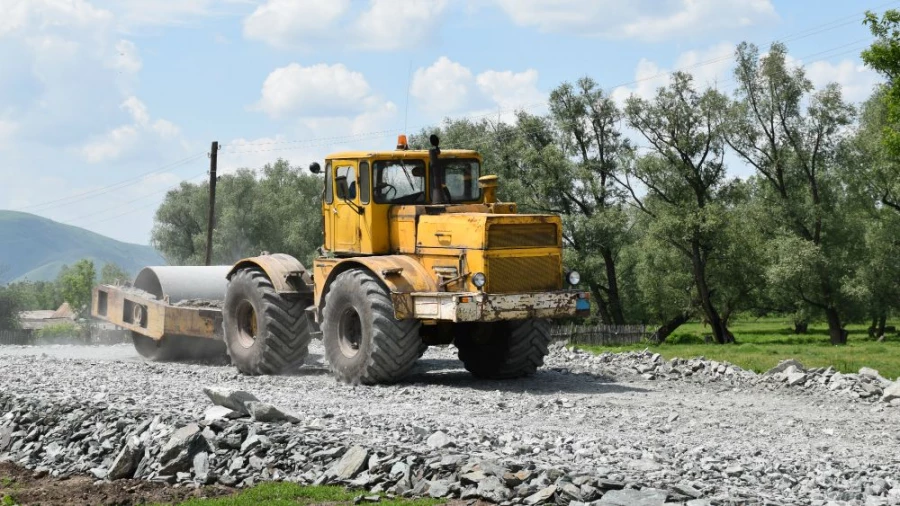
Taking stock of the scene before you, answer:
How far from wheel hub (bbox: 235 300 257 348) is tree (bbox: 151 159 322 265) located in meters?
44.6

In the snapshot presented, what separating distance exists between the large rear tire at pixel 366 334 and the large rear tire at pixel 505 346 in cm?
108

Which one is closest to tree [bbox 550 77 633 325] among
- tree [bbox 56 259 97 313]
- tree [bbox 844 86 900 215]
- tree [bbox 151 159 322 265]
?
tree [bbox 844 86 900 215]

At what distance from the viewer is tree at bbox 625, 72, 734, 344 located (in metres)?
47.5

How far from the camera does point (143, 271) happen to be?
73.9 feet

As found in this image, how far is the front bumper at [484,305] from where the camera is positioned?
606 inches

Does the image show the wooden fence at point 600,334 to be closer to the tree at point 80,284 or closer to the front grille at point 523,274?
the front grille at point 523,274

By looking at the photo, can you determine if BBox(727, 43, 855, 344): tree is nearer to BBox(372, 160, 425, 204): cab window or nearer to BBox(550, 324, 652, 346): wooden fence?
BBox(550, 324, 652, 346): wooden fence

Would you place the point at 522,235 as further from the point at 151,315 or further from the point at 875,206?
the point at 875,206

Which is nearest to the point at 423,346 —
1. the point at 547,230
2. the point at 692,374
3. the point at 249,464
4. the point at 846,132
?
the point at 547,230

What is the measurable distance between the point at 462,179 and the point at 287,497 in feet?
28.3

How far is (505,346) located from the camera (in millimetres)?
17172

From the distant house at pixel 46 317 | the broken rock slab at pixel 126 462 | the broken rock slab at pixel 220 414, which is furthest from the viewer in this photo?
the distant house at pixel 46 317

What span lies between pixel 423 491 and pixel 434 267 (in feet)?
23.4

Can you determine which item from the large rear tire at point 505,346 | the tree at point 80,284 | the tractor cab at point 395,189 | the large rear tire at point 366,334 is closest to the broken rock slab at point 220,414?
the large rear tire at point 366,334
